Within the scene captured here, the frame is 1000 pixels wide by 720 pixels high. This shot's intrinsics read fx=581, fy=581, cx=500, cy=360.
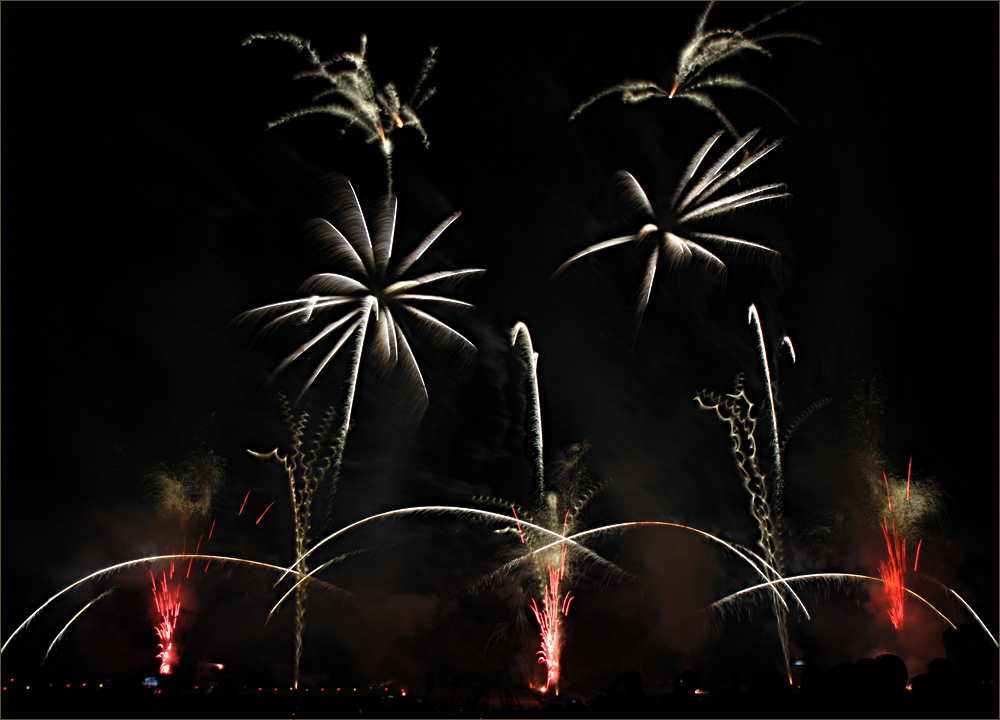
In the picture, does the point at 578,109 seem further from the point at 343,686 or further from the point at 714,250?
the point at 343,686

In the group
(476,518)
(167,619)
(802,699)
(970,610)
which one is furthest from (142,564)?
(970,610)

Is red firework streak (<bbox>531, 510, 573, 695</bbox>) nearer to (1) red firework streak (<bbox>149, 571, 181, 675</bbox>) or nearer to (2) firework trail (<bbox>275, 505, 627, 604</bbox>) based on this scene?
(2) firework trail (<bbox>275, 505, 627, 604</bbox>)

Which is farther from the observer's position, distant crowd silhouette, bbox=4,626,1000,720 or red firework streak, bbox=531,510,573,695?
red firework streak, bbox=531,510,573,695

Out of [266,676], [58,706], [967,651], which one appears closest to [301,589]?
[266,676]

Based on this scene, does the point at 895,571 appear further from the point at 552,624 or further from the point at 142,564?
the point at 142,564

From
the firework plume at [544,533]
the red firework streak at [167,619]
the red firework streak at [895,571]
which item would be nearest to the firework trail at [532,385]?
the firework plume at [544,533]

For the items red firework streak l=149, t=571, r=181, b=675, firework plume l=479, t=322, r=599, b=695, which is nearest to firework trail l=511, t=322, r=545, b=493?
firework plume l=479, t=322, r=599, b=695
